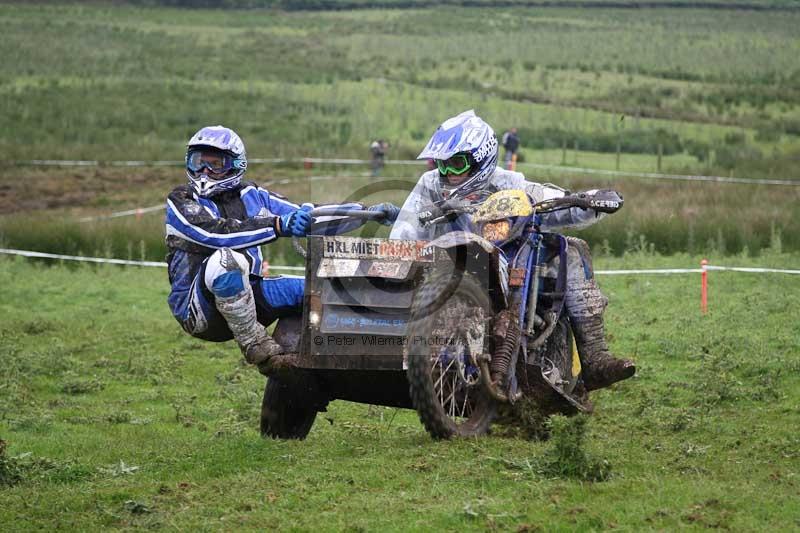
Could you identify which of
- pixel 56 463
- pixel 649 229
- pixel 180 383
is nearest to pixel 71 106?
pixel 649 229

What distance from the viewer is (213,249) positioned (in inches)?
354

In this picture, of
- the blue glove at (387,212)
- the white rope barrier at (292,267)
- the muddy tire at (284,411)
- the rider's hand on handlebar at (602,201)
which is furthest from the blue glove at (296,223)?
the white rope barrier at (292,267)

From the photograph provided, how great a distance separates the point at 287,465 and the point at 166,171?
107 ft

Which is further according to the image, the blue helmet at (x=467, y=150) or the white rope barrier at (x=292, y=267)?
the white rope barrier at (x=292, y=267)

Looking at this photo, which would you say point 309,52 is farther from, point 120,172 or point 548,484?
point 548,484

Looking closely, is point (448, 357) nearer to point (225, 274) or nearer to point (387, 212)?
point (387, 212)

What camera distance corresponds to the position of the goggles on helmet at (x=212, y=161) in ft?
30.7

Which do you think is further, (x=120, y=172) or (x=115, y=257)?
(x=120, y=172)

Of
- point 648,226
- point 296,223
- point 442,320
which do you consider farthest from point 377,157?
point 442,320

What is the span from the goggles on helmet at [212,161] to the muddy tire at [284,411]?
162 cm

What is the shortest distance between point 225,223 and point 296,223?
0.56 meters

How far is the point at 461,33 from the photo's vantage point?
91.1 m

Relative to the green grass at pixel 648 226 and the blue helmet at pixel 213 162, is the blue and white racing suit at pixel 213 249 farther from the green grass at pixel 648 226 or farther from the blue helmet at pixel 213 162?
the green grass at pixel 648 226

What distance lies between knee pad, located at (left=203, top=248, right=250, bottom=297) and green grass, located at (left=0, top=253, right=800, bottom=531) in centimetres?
113
